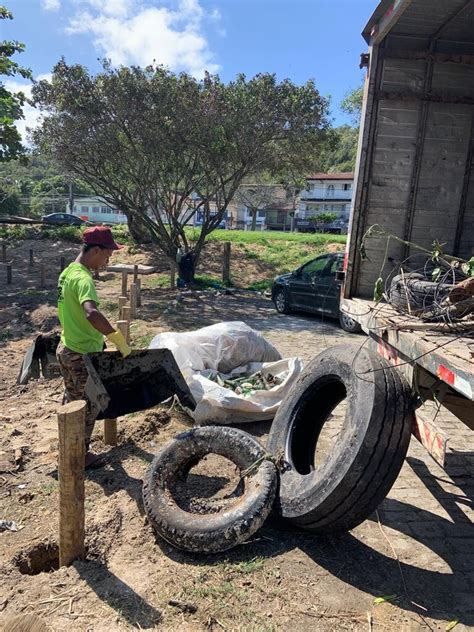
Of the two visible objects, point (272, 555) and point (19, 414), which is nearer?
point (272, 555)

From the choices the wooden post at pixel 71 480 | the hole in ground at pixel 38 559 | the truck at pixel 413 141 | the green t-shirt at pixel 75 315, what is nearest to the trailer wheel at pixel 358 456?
the truck at pixel 413 141

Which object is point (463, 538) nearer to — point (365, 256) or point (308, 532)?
point (308, 532)

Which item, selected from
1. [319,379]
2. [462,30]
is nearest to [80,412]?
[319,379]

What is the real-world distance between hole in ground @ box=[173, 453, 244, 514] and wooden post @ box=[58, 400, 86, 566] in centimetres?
79

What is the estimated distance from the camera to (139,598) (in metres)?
2.82

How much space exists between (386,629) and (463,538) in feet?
3.96

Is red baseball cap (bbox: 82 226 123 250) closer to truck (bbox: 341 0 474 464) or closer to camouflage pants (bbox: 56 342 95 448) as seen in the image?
camouflage pants (bbox: 56 342 95 448)

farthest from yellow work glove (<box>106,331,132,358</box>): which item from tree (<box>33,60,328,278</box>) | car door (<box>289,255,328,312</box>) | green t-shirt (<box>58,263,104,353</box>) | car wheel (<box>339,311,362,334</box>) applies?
tree (<box>33,60,328,278</box>)

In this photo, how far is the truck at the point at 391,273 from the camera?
2908 mm

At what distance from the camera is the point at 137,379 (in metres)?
4.48

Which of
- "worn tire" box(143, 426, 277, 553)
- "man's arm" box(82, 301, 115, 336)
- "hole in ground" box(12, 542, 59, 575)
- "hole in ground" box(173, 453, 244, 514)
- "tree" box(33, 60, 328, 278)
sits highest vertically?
"tree" box(33, 60, 328, 278)

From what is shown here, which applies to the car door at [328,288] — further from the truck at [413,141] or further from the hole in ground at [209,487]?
the hole in ground at [209,487]

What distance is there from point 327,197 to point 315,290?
169 feet

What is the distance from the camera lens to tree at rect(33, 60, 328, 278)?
45.4 feet
